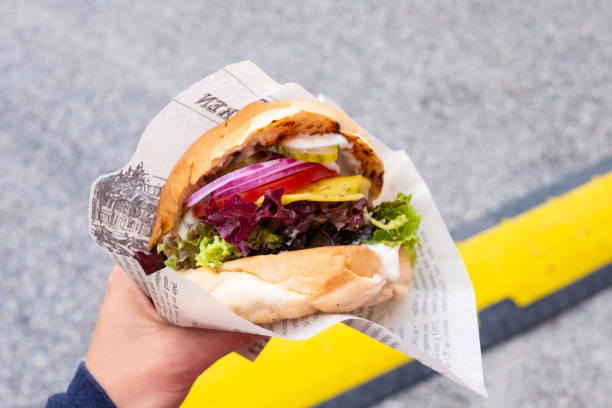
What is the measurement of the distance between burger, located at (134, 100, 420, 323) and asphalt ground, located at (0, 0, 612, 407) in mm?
1531

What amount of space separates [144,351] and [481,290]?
175 centimetres

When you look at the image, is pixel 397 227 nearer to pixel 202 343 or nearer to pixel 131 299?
pixel 202 343

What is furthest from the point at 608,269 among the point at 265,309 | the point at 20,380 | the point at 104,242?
the point at 20,380

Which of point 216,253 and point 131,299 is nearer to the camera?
point 216,253

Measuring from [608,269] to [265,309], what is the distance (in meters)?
2.41

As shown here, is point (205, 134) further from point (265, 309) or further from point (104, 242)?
point (265, 309)

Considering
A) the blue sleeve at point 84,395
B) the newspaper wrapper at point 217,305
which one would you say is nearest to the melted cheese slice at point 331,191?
the newspaper wrapper at point 217,305

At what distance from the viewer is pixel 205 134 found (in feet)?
5.71

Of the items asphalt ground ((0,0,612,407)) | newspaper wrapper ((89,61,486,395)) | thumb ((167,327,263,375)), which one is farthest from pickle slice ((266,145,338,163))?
asphalt ground ((0,0,612,407))

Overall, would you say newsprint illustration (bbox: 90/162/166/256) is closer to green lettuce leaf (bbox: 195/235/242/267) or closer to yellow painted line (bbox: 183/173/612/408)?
green lettuce leaf (bbox: 195/235/242/267)

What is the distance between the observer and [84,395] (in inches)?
66.1

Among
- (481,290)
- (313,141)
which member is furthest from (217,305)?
(481,290)

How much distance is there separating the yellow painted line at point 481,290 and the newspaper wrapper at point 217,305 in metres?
0.64

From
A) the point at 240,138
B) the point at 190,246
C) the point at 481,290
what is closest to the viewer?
the point at 240,138
